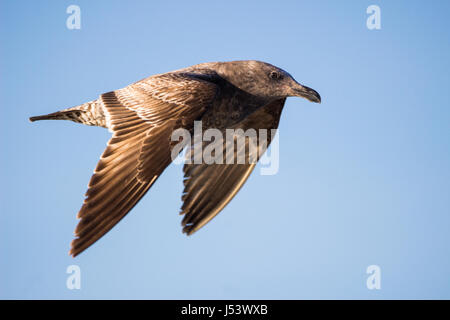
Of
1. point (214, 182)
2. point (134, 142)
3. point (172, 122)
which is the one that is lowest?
point (214, 182)

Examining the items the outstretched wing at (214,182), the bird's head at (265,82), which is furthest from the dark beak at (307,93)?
the outstretched wing at (214,182)

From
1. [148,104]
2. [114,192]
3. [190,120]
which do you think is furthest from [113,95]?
[114,192]

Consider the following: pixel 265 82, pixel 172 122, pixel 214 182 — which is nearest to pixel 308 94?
pixel 265 82

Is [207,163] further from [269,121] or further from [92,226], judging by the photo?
[92,226]

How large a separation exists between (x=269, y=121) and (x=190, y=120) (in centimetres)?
329

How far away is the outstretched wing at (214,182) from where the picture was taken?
32.6 ft

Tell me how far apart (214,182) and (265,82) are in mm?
1906

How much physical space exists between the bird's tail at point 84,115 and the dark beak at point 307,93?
3.09 meters

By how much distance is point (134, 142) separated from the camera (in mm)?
7547

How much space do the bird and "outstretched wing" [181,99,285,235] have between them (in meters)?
0.02

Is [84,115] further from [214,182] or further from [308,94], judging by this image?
[308,94]

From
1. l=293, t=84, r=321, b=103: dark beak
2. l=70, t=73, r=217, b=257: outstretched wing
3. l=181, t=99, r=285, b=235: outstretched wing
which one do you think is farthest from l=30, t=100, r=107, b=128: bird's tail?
l=293, t=84, r=321, b=103: dark beak

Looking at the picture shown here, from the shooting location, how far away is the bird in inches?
275

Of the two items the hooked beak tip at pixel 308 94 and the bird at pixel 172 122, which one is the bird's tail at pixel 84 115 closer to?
the bird at pixel 172 122
